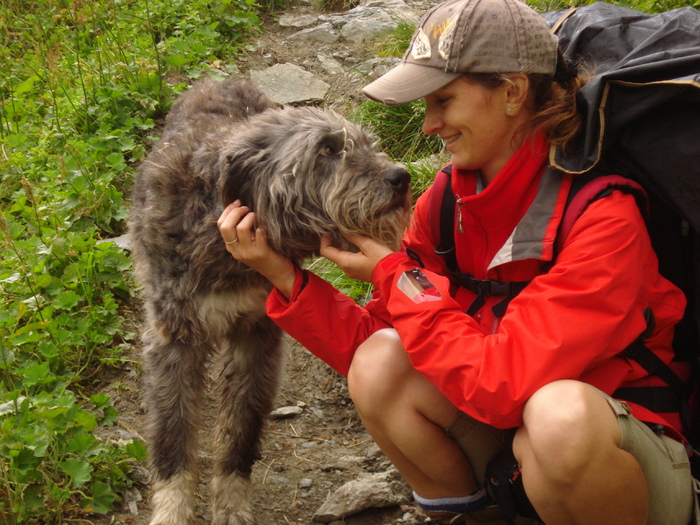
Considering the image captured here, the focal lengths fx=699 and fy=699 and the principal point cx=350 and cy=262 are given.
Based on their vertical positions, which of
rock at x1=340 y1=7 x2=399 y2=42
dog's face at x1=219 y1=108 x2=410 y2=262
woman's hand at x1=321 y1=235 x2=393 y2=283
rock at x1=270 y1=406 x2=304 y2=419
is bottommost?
rock at x1=270 y1=406 x2=304 y2=419

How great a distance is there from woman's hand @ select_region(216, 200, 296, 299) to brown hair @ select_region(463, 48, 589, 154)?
43.4 inches

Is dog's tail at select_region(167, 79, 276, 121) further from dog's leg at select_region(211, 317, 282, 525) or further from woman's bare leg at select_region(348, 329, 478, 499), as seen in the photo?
woman's bare leg at select_region(348, 329, 478, 499)

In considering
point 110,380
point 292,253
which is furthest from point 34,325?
point 292,253

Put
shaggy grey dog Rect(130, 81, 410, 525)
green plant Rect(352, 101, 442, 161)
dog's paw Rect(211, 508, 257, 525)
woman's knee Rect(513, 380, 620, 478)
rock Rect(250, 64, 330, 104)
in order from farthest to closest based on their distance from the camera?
rock Rect(250, 64, 330, 104) → green plant Rect(352, 101, 442, 161) → dog's paw Rect(211, 508, 257, 525) → shaggy grey dog Rect(130, 81, 410, 525) → woman's knee Rect(513, 380, 620, 478)

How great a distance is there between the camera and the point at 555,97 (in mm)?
2809

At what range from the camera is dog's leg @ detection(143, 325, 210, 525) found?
3479mm

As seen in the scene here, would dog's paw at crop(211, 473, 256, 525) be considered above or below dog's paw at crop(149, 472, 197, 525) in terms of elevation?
below

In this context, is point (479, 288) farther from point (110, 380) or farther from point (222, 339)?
point (110, 380)

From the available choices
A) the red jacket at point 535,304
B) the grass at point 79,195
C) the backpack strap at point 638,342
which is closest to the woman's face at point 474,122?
the red jacket at point 535,304

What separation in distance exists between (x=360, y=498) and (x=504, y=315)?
1297 millimetres

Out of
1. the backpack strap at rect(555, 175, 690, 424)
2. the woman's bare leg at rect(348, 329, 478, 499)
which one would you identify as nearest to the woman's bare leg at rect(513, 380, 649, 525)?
the backpack strap at rect(555, 175, 690, 424)

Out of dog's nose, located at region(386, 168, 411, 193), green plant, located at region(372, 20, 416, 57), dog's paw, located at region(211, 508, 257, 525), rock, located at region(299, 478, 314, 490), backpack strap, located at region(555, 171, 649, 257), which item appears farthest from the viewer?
green plant, located at region(372, 20, 416, 57)

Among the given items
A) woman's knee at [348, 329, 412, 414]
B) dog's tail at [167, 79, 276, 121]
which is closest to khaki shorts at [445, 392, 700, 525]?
woman's knee at [348, 329, 412, 414]

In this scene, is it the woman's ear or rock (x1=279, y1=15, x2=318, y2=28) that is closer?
the woman's ear
